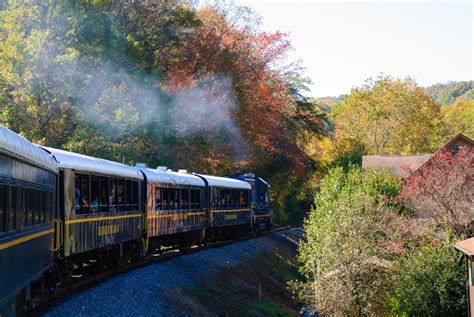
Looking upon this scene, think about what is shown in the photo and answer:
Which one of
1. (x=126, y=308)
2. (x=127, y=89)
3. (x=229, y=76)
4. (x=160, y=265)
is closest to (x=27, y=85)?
(x=127, y=89)

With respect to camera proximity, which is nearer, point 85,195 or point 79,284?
point 79,284

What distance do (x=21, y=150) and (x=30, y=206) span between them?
4.57 ft

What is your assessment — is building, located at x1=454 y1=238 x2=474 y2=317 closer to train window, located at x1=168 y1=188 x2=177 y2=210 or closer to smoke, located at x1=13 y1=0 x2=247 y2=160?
train window, located at x1=168 y1=188 x2=177 y2=210

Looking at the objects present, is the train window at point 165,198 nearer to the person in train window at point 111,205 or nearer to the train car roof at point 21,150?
the person in train window at point 111,205

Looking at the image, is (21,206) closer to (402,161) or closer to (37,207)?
(37,207)

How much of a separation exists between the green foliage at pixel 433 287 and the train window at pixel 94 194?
13765 millimetres

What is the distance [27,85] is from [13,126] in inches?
60.2

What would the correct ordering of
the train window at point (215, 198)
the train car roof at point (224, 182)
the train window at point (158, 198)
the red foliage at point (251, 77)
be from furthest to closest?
the red foliage at point (251, 77) → the train window at point (215, 198) → the train car roof at point (224, 182) → the train window at point (158, 198)

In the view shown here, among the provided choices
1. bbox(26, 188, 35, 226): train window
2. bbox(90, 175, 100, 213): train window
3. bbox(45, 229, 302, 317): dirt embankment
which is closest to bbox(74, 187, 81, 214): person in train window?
bbox(90, 175, 100, 213): train window

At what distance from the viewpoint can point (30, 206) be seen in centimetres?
1213

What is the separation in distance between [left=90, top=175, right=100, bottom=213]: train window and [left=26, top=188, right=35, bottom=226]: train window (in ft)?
20.6

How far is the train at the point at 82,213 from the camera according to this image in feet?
35.0

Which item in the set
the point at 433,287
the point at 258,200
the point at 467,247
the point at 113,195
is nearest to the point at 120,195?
the point at 113,195

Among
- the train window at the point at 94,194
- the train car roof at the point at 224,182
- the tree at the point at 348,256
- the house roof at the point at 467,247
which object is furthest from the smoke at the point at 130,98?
the house roof at the point at 467,247
